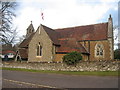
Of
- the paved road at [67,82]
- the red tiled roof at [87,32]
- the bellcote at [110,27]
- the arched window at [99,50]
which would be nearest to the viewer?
the paved road at [67,82]

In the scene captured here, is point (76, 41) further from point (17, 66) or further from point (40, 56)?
point (17, 66)

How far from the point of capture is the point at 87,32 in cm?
3256

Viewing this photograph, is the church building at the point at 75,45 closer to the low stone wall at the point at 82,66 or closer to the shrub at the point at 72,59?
the low stone wall at the point at 82,66

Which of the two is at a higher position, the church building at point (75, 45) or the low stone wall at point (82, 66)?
the church building at point (75, 45)

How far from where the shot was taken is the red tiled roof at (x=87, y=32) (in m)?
30.4

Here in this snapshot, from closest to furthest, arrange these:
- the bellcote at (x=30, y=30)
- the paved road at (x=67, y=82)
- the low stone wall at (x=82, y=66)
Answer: the paved road at (x=67, y=82) → the low stone wall at (x=82, y=66) → the bellcote at (x=30, y=30)

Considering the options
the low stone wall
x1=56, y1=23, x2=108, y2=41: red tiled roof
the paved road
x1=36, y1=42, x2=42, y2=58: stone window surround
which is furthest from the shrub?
x1=56, y1=23, x2=108, y2=41: red tiled roof

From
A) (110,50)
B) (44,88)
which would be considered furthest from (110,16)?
→ (44,88)

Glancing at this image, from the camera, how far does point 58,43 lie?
2992cm

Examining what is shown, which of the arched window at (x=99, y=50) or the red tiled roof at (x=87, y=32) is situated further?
the red tiled roof at (x=87, y=32)

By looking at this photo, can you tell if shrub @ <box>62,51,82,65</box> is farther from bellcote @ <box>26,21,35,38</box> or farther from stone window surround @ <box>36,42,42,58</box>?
bellcote @ <box>26,21,35,38</box>

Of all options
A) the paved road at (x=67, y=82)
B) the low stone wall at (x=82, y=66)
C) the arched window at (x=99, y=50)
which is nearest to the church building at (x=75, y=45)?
the arched window at (x=99, y=50)

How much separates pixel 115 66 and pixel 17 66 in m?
18.1

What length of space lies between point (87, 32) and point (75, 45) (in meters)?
6.44
